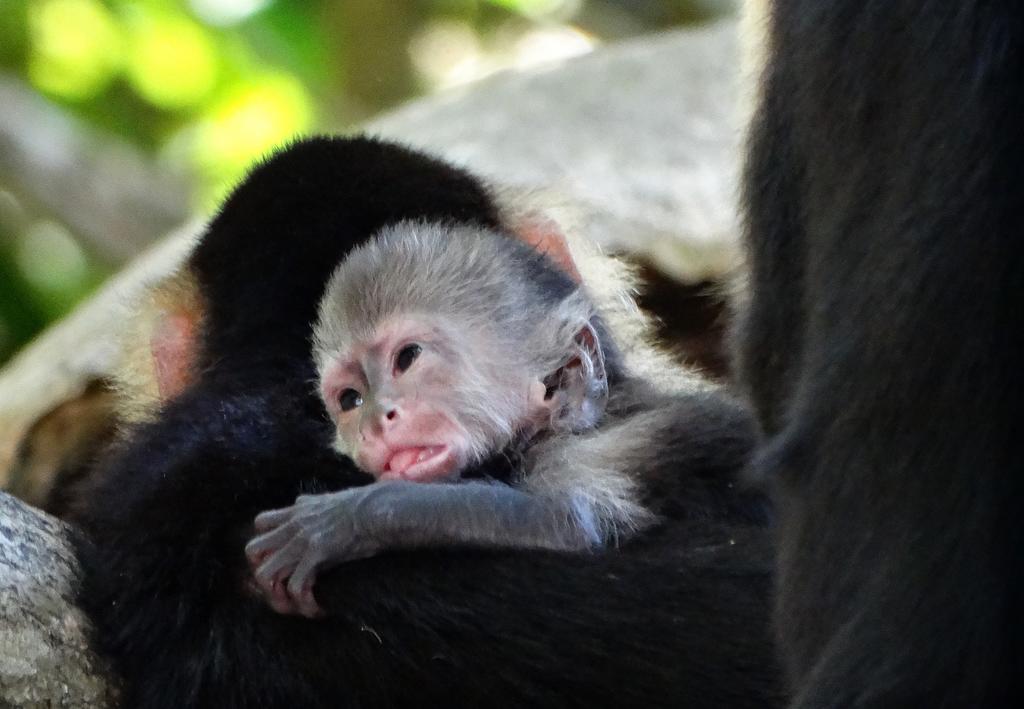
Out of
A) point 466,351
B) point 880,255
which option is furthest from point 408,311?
point 880,255

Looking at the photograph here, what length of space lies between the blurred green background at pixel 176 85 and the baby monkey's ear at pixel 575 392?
10.5ft

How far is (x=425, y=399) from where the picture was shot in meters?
2.56

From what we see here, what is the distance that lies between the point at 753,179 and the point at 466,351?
2.67ft

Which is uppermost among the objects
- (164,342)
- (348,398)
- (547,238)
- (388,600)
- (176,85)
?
(176,85)

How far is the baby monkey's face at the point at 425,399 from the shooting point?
8.16ft

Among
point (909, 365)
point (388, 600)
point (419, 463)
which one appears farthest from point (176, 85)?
point (909, 365)

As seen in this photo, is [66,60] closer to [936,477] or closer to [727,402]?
[727,402]

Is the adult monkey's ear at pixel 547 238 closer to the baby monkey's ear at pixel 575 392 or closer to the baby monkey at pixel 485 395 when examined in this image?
the baby monkey at pixel 485 395

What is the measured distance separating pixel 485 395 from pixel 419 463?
17 cm

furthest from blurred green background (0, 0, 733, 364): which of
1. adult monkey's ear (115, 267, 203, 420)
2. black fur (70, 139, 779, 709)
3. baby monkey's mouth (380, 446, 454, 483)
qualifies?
black fur (70, 139, 779, 709)

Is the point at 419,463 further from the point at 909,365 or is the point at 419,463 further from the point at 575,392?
the point at 909,365

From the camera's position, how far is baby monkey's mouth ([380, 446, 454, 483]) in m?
2.47

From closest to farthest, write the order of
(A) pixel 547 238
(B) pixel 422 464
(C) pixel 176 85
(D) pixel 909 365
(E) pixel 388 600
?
(D) pixel 909 365, (E) pixel 388 600, (B) pixel 422 464, (A) pixel 547 238, (C) pixel 176 85

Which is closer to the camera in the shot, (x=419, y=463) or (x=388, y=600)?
(x=388, y=600)
